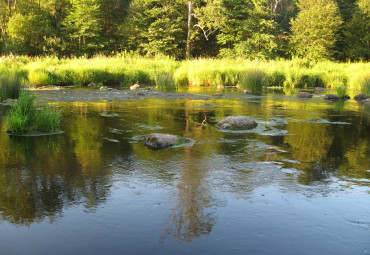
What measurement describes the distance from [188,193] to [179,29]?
116ft

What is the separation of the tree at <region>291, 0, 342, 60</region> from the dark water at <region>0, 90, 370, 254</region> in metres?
33.2

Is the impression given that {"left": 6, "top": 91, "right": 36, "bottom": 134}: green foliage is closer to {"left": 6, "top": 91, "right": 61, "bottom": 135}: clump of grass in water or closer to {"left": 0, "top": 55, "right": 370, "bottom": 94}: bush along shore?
{"left": 6, "top": 91, "right": 61, "bottom": 135}: clump of grass in water

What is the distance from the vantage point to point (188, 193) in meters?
3.95

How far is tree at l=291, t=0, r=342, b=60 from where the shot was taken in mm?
38000

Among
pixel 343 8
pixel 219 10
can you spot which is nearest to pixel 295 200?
pixel 219 10

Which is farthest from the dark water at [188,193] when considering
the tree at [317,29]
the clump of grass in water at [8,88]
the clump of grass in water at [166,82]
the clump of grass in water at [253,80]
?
the tree at [317,29]

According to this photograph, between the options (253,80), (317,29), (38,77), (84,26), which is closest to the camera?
(38,77)

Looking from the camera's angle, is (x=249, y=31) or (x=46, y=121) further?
(x=249, y=31)

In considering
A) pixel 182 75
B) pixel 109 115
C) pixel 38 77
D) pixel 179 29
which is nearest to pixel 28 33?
pixel 179 29

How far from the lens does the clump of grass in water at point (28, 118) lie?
6.73m

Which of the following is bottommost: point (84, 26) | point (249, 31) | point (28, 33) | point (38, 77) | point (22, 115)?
point (22, 115)

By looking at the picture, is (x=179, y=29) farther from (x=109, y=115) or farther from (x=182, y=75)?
(x=109, y=115)

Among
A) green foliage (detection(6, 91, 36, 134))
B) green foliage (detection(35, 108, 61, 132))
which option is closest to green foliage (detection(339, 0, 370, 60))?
green foliage (detection(35, 108, 61, 132))

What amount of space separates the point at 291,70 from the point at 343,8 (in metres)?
27.2
